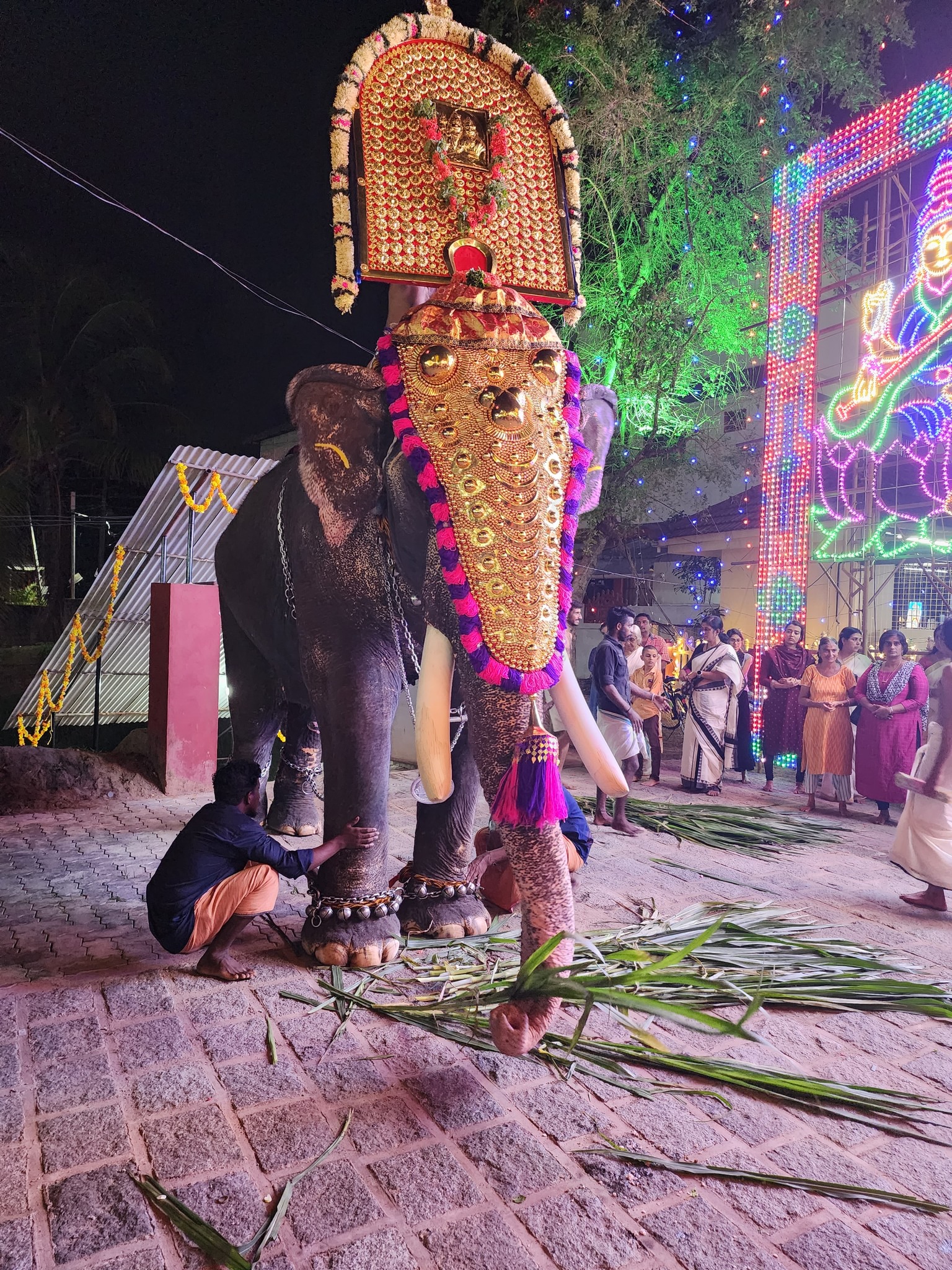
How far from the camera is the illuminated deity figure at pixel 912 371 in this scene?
861 centimetres

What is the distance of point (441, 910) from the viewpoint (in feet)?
11.7

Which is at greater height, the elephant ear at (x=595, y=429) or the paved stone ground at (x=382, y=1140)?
the elephant ear at (x=595, y=429)

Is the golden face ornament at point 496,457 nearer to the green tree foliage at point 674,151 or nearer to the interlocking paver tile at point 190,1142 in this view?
the interlocking paver tile at point 190,1142

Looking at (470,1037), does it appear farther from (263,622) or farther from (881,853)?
(881,853)

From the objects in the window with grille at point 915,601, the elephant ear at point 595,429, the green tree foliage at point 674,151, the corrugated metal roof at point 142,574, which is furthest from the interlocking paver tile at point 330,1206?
the window with grille at point 915,601

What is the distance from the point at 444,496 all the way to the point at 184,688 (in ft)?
15.6

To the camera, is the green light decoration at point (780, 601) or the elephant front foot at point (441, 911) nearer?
the elephant front foot at point (441, 911)

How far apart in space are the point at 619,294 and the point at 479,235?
9236 mm

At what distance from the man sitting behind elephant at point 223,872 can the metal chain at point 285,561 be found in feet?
2.90

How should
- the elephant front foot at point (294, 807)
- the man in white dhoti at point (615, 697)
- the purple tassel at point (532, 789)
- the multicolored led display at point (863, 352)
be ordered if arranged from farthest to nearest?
the multicolored led display at point (863, 352)
the man in white dhoti at point (615, 697)
the elephant front foot at point (294, 807)
the purple tassel at point (532, 789)

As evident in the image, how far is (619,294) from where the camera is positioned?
11.9 metres

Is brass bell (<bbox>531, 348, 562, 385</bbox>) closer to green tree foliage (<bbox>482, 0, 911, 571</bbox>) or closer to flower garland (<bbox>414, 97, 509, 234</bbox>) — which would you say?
flower garland (<bbox>414, 97, 509, 234</bbox>)

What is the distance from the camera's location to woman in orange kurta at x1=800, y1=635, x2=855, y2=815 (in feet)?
23.6

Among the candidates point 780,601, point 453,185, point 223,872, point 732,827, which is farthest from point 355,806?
point 780,601
